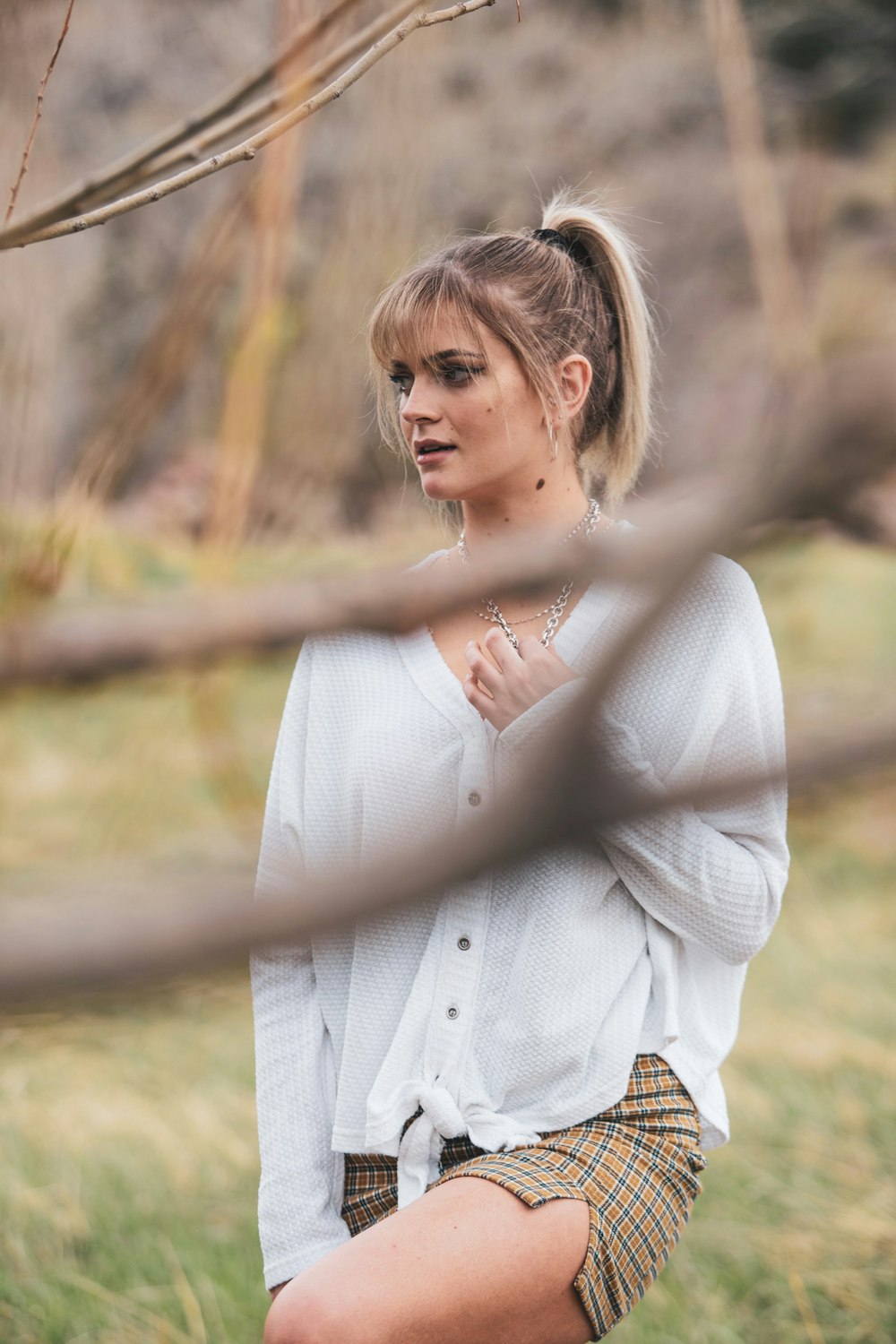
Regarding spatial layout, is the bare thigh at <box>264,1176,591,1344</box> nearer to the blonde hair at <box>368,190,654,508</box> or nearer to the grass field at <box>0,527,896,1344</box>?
the grass field at <box>0,527,896,1344</box>

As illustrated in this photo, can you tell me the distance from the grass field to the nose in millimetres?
238

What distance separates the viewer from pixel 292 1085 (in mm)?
1066

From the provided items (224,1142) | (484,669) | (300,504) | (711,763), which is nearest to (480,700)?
(484,669)

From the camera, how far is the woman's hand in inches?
34.9

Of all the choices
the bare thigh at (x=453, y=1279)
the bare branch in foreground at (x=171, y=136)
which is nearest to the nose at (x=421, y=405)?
the bare branch in foreground at (x=171, y=136)

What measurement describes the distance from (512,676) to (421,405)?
0.90 ft

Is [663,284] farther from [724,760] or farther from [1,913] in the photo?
[1,913]

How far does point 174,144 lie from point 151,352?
0.49 feet

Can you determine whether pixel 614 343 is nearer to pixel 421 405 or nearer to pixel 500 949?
pixel 421 405

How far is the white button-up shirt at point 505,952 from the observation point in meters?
0.97

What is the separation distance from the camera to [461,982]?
99 cm

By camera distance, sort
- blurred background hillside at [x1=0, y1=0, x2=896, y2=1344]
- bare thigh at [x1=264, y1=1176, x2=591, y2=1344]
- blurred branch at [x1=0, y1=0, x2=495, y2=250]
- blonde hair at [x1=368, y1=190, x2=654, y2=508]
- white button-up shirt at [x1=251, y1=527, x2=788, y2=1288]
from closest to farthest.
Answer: blurred branch at [x1=0, y1=0, x2=495, y2=250], blurred background hillside at [x1=0, y1=0, x2=896, y2=1344], bare thigh at [x1=264, y1=1176, x2=591, y2=1344], white button-up shirt at [x1=251, y1=527, x2=788, y2=1288], blonde hair at [x1=368, y1=190, x2=654, y2=508]

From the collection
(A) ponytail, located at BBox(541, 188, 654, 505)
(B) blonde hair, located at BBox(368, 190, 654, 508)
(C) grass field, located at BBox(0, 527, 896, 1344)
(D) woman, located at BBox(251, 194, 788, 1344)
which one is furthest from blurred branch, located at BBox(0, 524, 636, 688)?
(A) ponytail, located at BBox(541, 188, 654, 505)

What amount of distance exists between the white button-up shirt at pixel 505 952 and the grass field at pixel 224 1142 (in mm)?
109
